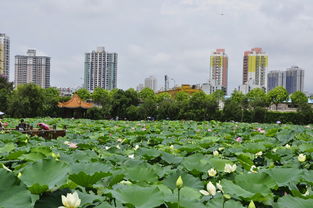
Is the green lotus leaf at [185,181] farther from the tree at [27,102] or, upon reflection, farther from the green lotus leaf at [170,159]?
the tree at [27,102]

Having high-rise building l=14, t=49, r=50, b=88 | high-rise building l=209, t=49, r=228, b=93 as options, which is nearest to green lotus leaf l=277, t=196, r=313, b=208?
high-rise building l=14, t=49, r=50, b=88

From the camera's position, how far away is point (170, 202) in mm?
1164

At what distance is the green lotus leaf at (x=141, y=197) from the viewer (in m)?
1.11

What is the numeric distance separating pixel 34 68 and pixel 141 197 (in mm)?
111223

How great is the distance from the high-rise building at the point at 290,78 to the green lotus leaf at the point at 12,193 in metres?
146

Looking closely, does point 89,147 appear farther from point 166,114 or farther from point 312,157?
point 166,114

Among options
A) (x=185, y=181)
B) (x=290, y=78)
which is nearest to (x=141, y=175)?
(x=185, y=181)

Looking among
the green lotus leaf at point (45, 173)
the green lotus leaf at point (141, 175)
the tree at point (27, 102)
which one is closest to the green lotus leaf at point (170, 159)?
the green lotus leaf at point (141, 175)

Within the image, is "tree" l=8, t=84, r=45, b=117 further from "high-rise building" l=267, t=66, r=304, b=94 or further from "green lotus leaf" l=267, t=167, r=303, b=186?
"high-rise building" l=267, t=66, r=304, b=94

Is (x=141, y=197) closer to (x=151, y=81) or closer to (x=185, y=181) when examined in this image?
(x=185, y=181)

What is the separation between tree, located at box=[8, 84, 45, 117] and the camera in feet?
92.8

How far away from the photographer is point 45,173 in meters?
1.33

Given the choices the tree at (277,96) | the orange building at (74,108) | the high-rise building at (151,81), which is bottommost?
the orange building at (74,108)

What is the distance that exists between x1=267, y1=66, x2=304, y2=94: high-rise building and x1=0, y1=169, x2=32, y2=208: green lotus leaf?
479 feet
